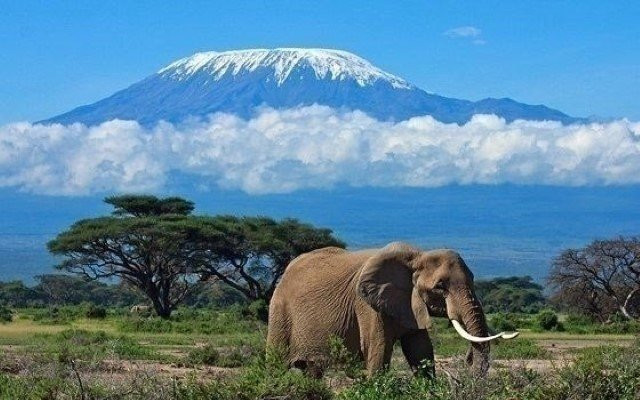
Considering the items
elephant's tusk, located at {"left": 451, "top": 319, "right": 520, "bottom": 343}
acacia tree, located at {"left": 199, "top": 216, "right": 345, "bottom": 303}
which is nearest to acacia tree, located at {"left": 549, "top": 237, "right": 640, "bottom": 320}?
acacia tree, located at {"left": 199, "top": 216, "right": 345, "bottom": 303}

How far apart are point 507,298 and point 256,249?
2481cm

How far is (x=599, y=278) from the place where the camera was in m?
39.0

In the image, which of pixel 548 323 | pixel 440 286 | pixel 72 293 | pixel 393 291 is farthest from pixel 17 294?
pixel 440 286

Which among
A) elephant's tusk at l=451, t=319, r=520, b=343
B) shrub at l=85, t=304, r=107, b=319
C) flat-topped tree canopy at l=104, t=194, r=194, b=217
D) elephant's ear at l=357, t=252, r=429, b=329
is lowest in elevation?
shrub at l=85, t=304, r=107, b=319

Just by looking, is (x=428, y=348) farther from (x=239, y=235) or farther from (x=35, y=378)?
(x=239, y=235)

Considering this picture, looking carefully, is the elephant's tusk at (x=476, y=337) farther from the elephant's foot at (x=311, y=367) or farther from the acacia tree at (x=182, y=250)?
the acacia tree at (x=182, y=250)

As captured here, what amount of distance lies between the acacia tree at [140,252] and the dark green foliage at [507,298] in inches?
793

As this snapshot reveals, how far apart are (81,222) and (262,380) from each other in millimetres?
37447

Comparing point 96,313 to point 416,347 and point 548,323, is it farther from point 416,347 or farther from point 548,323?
point 416,347

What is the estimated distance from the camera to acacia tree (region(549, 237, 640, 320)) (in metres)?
38.8

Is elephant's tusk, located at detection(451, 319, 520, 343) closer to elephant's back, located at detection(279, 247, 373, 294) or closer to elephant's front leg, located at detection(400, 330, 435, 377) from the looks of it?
elephant's front leg, located at detection(400, 330, 435, 377)

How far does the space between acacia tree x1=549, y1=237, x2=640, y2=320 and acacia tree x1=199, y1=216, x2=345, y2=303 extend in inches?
323

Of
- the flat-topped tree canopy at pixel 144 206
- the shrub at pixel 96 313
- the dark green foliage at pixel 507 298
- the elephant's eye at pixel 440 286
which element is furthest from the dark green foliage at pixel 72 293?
A: the elephant's eye at pixel 440 286

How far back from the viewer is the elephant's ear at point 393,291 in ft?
37.9
